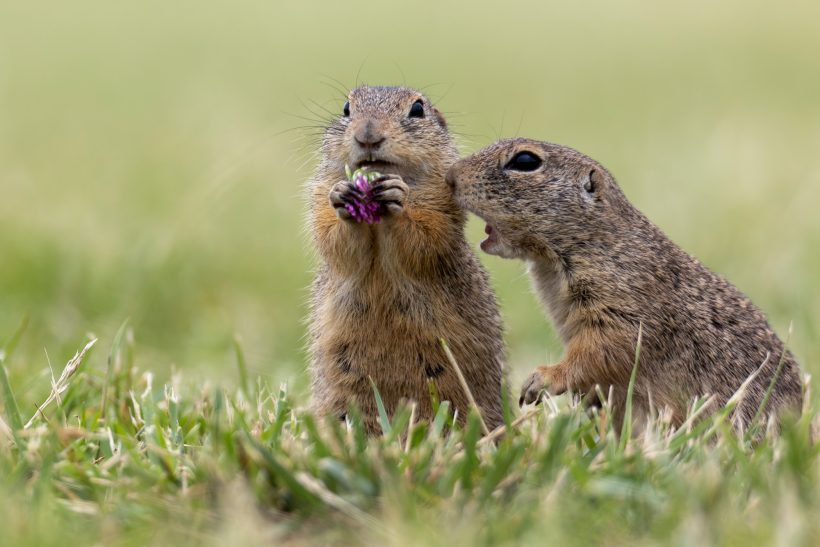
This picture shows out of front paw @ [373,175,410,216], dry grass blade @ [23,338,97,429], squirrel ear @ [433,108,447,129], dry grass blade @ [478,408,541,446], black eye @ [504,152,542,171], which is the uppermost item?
squirrel ear @ [433,108,447,129]

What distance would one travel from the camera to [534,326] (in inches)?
341

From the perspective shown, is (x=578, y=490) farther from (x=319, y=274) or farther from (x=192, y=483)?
(x=319, y=274)

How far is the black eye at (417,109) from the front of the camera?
19.5ft

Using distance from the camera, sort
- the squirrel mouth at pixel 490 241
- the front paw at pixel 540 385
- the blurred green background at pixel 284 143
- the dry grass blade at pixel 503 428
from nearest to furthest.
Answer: the dry grass blade at pixel 503 428, the front paw at pixel 540 385, the squirrel mouth at pixel 490 241, the blurred green background at pixel 284 143

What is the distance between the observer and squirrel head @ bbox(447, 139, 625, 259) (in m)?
5.35

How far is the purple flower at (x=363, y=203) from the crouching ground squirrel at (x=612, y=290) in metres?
0.43

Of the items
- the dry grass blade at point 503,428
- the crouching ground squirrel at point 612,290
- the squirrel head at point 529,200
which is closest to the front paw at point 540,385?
the crouching ground squirrel at point 612,290

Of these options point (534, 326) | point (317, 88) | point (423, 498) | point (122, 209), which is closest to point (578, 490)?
point (423, 498)

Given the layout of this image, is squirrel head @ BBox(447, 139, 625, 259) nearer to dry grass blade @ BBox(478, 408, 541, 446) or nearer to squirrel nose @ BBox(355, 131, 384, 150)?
squirrel nose @ BBox(355, 131, 384, 150)

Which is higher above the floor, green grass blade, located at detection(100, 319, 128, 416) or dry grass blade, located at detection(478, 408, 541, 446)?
dry grass blade, located at detection(478, 408, 541, 446)

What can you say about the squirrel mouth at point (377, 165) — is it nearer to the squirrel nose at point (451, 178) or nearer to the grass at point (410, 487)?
the squirrel nose at point (451, 178)

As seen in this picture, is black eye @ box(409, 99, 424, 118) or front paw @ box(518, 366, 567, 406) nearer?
front paw @ box(518, 366, 567, 406)

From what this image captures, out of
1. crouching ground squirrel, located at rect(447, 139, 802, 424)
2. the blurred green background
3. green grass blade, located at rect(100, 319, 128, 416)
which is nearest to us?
green grass blade, located at rect(100, 319, 128, 416)

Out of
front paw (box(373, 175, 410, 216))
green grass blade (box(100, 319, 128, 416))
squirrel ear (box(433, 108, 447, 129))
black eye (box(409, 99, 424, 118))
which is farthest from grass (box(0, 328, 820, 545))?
squirrel ear (box(433, 108, 447, 129))
